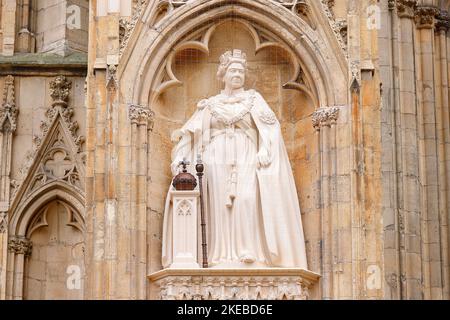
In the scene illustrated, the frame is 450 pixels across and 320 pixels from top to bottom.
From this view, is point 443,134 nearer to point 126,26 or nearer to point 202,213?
point 202,213

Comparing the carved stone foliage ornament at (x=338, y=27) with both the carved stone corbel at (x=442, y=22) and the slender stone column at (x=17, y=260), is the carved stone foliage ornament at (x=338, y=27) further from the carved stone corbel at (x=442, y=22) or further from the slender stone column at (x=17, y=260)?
the slender stone column at (x=17, y=260)

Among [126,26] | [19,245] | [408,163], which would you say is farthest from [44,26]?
[408,163]

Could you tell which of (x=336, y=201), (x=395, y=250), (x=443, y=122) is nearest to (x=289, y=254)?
(x=336, y=201)

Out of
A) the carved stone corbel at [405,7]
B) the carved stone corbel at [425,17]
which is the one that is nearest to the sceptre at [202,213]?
the carved stone corbel at [405,7]

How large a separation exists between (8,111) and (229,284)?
15.2 ft

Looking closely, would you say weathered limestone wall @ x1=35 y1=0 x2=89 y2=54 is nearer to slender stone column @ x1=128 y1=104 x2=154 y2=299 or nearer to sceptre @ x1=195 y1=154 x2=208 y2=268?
slender stone column @ x1=128 y1=104 x2=154 y2=299

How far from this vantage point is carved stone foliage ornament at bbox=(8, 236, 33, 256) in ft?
86.4

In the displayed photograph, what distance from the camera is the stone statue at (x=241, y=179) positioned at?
78.9 feet

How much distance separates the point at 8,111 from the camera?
26781 millimetres

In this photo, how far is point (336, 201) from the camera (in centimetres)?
2422

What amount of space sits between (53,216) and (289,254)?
13.1 ft

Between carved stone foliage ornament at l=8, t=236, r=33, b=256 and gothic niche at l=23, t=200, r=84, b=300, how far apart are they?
0.11 metres
